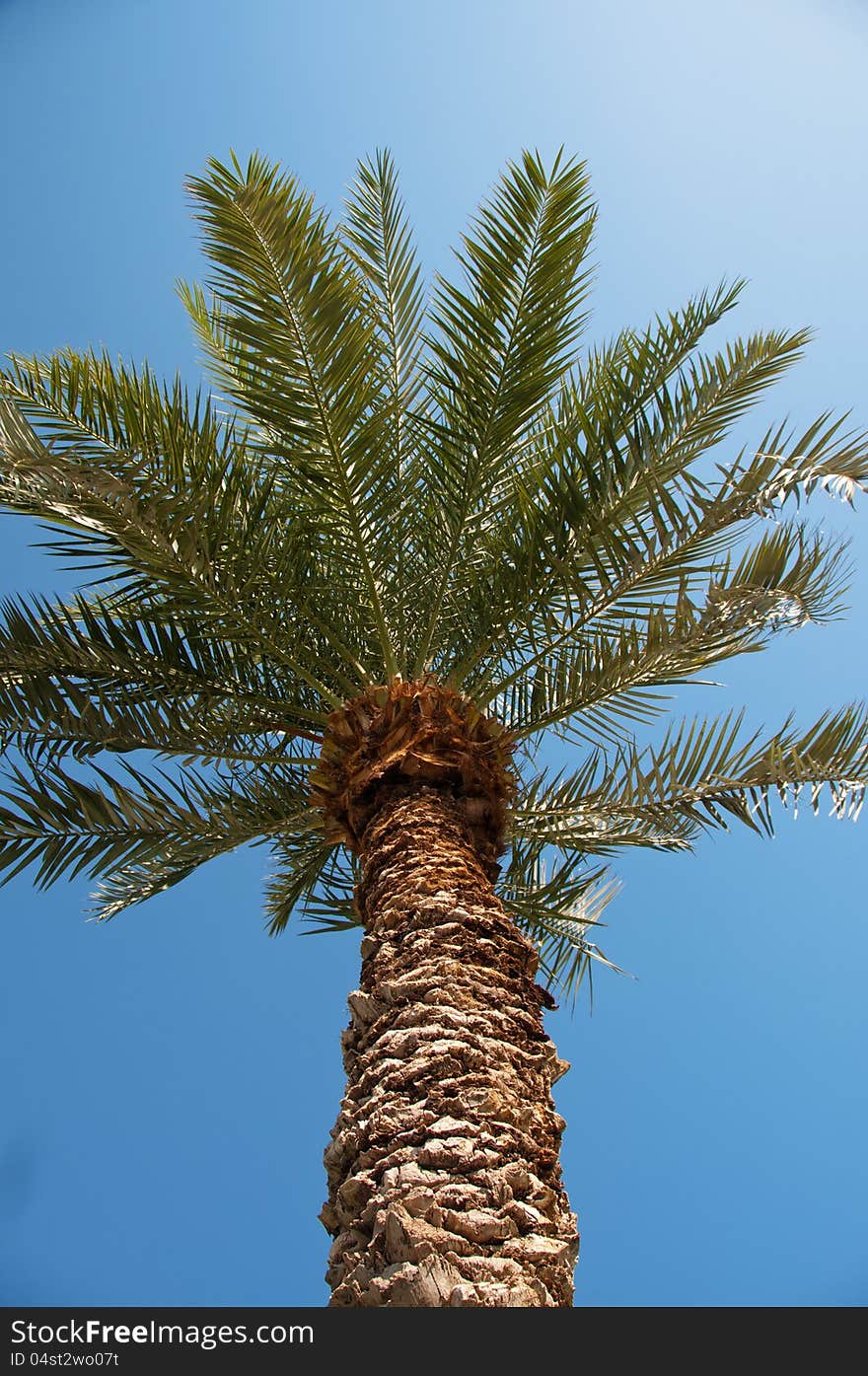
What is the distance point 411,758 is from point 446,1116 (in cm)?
222

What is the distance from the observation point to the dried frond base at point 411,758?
5.19m

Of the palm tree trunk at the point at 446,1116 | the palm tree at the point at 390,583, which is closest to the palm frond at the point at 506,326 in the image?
the palm tree at the point at 390,583

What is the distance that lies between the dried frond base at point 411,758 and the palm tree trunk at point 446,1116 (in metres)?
0.65

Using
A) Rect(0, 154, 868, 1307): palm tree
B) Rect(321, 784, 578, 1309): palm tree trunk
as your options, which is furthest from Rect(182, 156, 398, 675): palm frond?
Rect(321, 784, 578, 1309): palm tree trunk

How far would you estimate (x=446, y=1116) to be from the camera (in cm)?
313

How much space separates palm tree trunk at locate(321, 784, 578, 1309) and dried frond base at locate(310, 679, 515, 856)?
0.65 metres

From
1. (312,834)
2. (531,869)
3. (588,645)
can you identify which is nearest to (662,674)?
(588,645)

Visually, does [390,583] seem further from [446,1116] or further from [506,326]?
[446,1116]

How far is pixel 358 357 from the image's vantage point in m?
5.66

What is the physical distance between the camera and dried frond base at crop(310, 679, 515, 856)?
5.19 metres

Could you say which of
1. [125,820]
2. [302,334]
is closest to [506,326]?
[302,334]

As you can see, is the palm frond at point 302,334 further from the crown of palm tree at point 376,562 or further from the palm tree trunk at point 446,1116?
the palm tree trunk at point 446,1116

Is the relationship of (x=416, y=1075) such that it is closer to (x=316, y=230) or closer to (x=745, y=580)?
(x=745, y=580)

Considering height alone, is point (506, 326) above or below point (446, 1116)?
above
